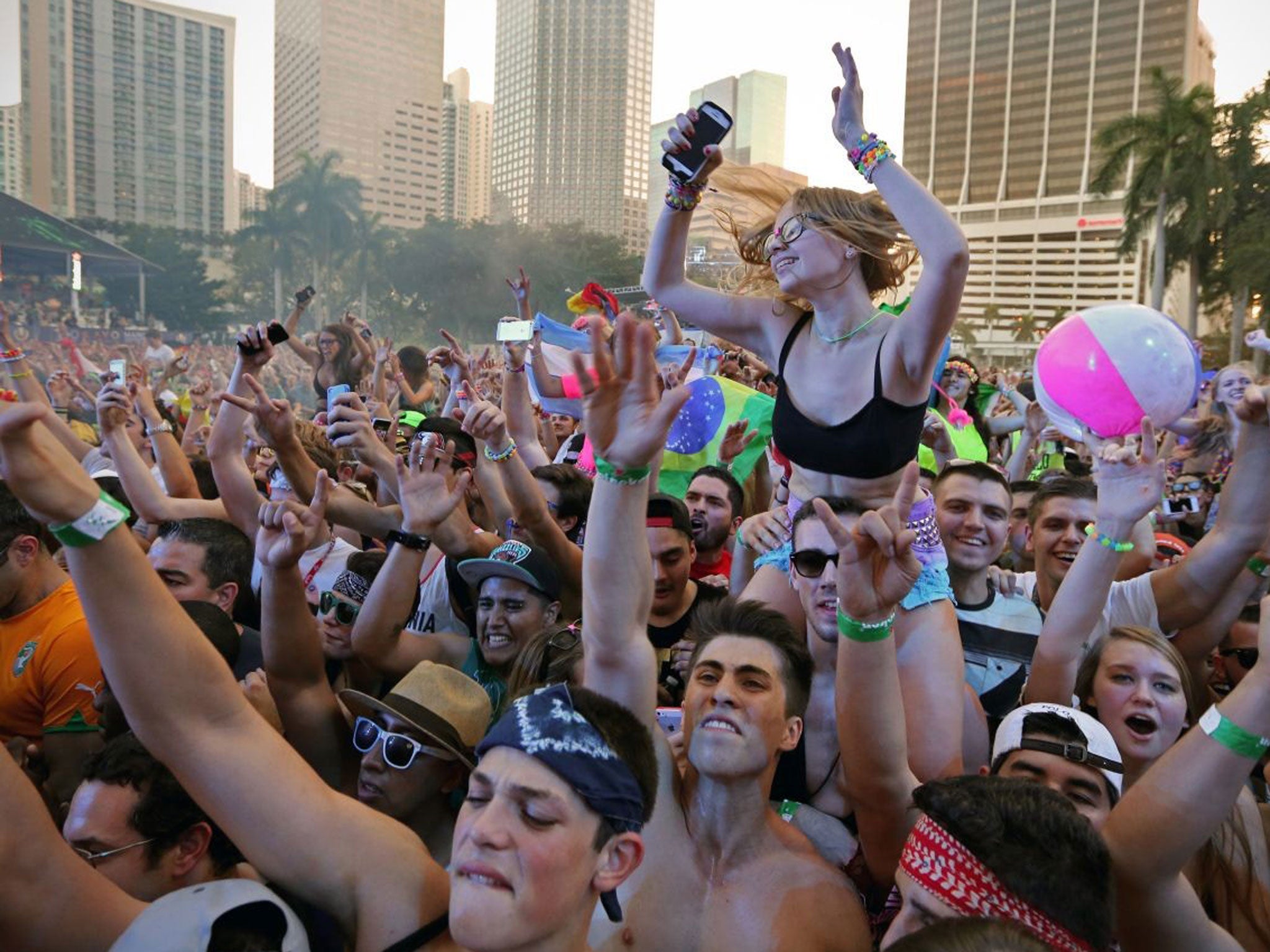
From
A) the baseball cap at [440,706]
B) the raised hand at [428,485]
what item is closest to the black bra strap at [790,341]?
the raised hand at [428,485]

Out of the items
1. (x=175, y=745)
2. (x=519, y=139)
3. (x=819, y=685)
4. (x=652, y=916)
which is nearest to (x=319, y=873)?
(x=175, y=745)

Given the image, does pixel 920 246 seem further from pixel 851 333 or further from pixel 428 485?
pixel 428 485

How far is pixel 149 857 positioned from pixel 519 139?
162 feet

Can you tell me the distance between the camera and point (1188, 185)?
33.4 metres

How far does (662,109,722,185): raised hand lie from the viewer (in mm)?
2867

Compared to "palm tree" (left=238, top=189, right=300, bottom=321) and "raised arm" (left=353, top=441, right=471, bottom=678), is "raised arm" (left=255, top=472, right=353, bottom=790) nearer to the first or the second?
"raised arm" (left=353, top=441, right=471, bottom=678)

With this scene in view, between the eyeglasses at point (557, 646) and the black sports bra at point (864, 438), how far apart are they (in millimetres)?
877

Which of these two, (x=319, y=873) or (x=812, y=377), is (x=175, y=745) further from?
(x=812, y=377)

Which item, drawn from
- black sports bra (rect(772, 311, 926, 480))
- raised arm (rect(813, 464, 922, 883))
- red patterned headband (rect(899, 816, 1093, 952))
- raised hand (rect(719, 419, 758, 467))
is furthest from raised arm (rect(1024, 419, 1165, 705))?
raised hand (rect(719, 419, 758, 467))

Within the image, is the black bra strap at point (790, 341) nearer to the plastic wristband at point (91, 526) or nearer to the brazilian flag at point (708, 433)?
the plastic wristband at point (91, 526)

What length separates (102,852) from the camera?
2053mm

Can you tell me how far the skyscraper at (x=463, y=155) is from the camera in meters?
31.4

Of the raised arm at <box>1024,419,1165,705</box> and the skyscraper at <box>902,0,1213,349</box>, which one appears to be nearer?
the raised arm at <box>1024,419,1165,705</box>

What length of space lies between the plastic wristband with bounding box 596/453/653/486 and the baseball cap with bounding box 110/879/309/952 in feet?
3.32
